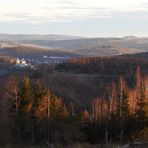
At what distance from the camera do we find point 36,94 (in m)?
39.7

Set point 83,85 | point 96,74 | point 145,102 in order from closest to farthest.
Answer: point 145,102 < point 83,85 < point 96,74

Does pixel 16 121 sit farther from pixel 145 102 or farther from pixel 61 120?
pixel 145 102

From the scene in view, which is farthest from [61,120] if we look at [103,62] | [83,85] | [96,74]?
[103,62]

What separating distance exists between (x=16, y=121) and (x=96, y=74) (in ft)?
287

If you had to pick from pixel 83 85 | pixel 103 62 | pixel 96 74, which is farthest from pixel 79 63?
pixel 83 85

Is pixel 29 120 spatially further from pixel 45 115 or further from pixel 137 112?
pixel 137 112

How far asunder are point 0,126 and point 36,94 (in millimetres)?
4910

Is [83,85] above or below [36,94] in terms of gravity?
below

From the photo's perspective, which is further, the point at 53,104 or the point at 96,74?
the point at 96,74

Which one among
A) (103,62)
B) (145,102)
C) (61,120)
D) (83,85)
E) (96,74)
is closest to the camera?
(145,102)

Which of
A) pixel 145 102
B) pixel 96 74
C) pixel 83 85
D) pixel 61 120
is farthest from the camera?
pixel 96 74

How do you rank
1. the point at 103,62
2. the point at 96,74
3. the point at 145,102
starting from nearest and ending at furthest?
the point at 145,102
the point at 96,74
the point at 103,62

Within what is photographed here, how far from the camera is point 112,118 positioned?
139ft

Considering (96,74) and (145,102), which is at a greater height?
(145,102)
